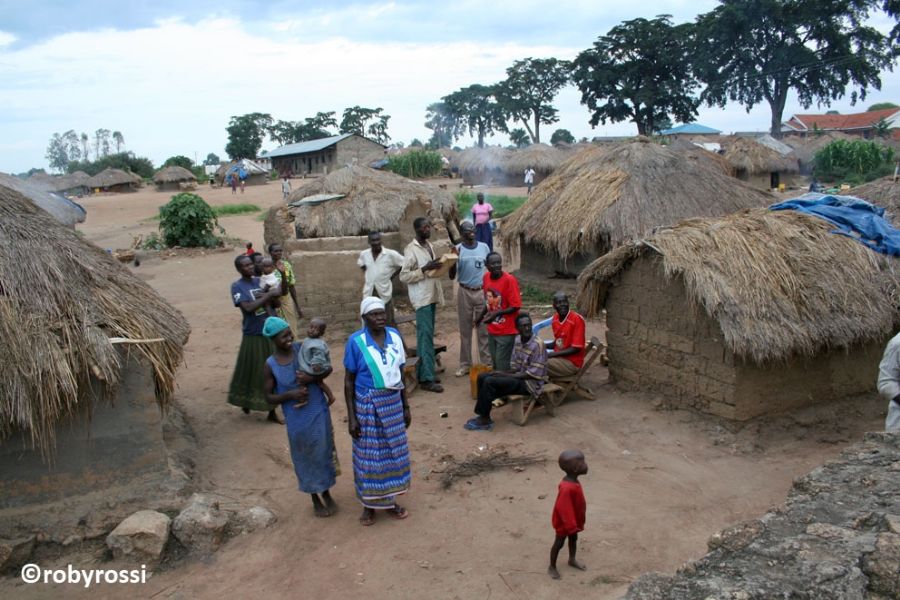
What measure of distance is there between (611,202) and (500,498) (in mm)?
7605

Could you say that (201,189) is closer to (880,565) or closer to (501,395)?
(501,395)

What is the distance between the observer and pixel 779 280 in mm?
6270

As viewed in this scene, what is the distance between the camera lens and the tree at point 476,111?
61344 millimetres

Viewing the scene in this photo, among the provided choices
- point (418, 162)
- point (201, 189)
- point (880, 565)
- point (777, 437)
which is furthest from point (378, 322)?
point (201, 189)

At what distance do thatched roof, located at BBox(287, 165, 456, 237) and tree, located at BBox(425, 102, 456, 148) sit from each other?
196ft

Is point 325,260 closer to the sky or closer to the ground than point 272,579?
closer to the sky

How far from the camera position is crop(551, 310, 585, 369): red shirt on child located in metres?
6.88

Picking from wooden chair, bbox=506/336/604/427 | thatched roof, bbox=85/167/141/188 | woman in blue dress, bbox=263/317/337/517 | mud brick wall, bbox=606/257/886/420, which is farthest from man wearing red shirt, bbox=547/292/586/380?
thatched roof, bbox=85/167/141/188

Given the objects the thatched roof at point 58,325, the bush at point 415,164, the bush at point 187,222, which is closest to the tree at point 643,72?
the bush at point 415,164

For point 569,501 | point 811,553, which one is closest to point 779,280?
point 569,501

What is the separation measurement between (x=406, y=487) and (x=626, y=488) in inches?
67.5

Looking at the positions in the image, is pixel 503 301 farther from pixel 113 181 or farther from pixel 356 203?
pixel 113 181

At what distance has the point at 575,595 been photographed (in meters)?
3.98

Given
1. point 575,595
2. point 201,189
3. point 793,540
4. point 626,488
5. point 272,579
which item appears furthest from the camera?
point 201,189
